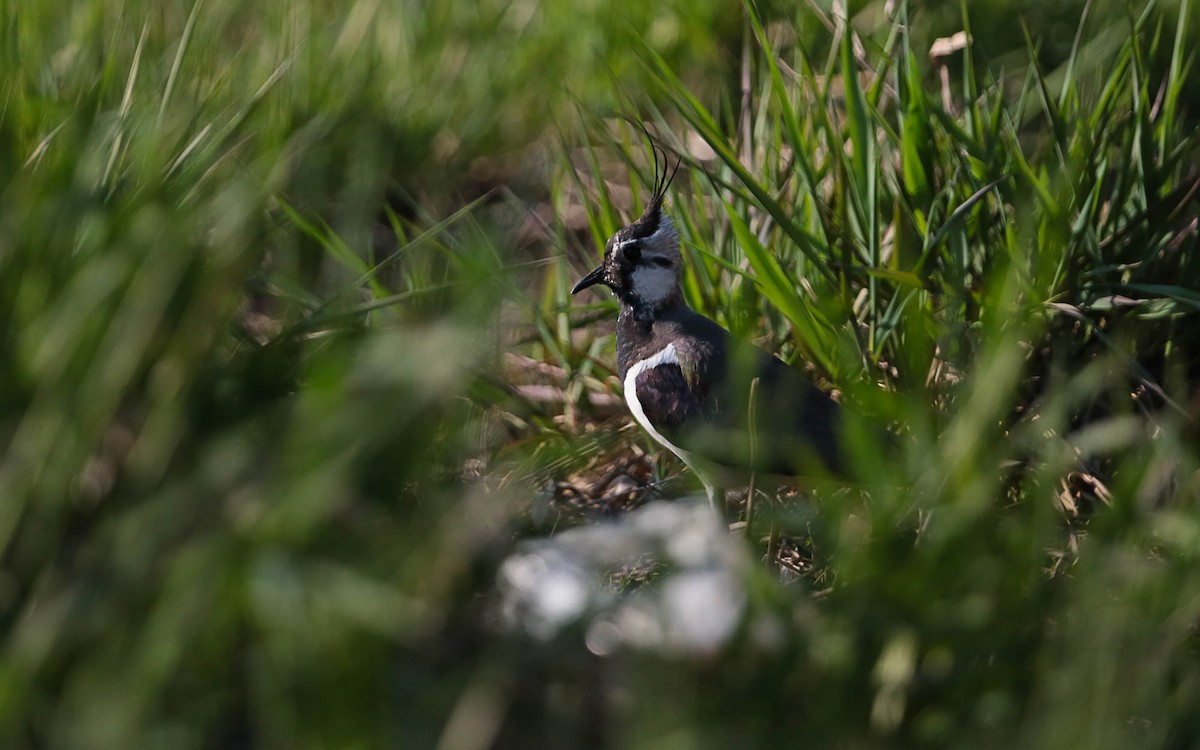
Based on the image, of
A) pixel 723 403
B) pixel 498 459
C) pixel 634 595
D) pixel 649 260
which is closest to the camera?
pixel 634 595

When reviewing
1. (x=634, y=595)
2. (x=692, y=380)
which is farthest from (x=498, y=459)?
(x=634, y=595)

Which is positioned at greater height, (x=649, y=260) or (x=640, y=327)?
(x=649, y=260)

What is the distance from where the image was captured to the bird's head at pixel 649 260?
130 inches

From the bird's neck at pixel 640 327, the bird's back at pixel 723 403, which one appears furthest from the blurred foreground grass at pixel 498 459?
the bird's neck at pixel 640 327

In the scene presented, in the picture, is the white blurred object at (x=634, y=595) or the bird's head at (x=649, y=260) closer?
the white blurred object at (x=634, y=595)

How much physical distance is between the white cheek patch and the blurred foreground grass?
0.28 meters

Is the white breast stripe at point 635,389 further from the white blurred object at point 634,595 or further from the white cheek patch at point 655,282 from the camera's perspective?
the white blurred object at point 634,595

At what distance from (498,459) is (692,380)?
1.77 feet

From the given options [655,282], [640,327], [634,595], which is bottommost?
[640,327]

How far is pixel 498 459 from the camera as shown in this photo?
2895 millimetres

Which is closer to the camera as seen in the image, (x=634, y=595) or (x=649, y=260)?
(x=634, y=595)

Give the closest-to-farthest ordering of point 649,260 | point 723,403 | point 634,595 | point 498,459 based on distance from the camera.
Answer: point 634,595 → point 498,459 → point 723,403 → point 649,260

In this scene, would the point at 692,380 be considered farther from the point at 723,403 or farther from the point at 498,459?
the point at 498,459

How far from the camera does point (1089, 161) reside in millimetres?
2977
